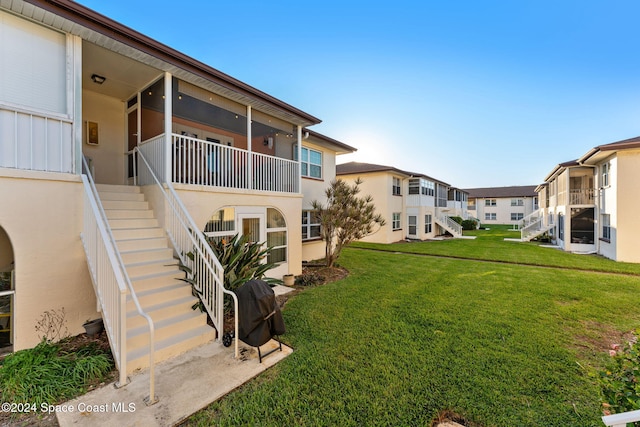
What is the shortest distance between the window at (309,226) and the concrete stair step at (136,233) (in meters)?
6.78

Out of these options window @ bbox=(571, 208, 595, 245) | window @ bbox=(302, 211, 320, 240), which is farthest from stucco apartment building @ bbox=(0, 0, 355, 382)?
window @ bbox=(571, 208, 595, 245)

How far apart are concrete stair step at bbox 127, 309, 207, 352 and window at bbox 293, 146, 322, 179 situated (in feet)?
26.2

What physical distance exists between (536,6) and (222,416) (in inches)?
612

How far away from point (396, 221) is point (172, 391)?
1941cm

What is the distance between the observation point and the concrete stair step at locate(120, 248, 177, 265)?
480 cm

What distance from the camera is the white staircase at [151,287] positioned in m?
3.86

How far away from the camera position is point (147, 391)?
311cm

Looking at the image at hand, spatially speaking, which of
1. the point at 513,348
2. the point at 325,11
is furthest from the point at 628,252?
the point at 325,11

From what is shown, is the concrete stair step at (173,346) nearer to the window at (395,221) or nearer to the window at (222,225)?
the window at (222,225)

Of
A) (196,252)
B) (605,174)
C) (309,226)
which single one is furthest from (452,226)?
(196,252)

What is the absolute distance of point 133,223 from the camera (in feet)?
18.1

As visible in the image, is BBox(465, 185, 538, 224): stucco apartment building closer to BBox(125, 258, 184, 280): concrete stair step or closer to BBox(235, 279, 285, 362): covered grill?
BBox(235, 279, 285, 362): covered grill

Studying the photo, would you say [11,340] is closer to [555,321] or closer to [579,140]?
[555,321]

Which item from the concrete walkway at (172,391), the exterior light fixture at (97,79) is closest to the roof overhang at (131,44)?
the exterior light fixture at (97,79)
